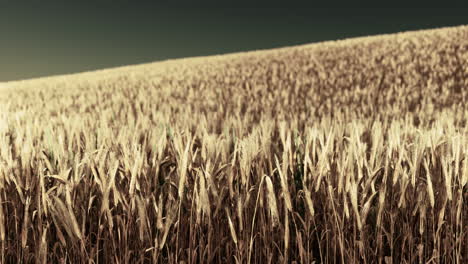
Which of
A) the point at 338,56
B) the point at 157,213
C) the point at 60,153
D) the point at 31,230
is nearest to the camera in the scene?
the point at 157,213

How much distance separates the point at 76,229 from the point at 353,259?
3.32 feet

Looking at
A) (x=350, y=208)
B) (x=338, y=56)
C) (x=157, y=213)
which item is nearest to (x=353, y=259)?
(x=350, y=208)

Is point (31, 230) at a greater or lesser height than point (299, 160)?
lesser

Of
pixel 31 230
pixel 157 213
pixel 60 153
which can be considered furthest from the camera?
pixel 60 153

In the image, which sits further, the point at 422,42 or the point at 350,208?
the point at 422,42

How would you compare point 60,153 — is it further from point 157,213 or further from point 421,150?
point 421,150

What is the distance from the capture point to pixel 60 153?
225cm

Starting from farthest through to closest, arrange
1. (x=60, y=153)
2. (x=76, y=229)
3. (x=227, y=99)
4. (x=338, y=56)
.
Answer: (x=338, y=56)
(x=227, y=99)
(x=60, y=153)
(x=76, y=229)

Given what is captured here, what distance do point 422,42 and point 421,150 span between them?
49.1 feet

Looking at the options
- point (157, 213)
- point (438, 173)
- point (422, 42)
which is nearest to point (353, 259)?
point (438, 173)

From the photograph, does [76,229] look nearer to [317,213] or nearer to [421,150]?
[317,213]

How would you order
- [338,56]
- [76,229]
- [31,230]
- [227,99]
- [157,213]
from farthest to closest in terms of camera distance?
[338,56], [227,99], [31,230], [157,213], [76,229]

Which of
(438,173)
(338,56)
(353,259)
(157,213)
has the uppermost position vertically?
(338,56)

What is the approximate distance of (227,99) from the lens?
859cm
